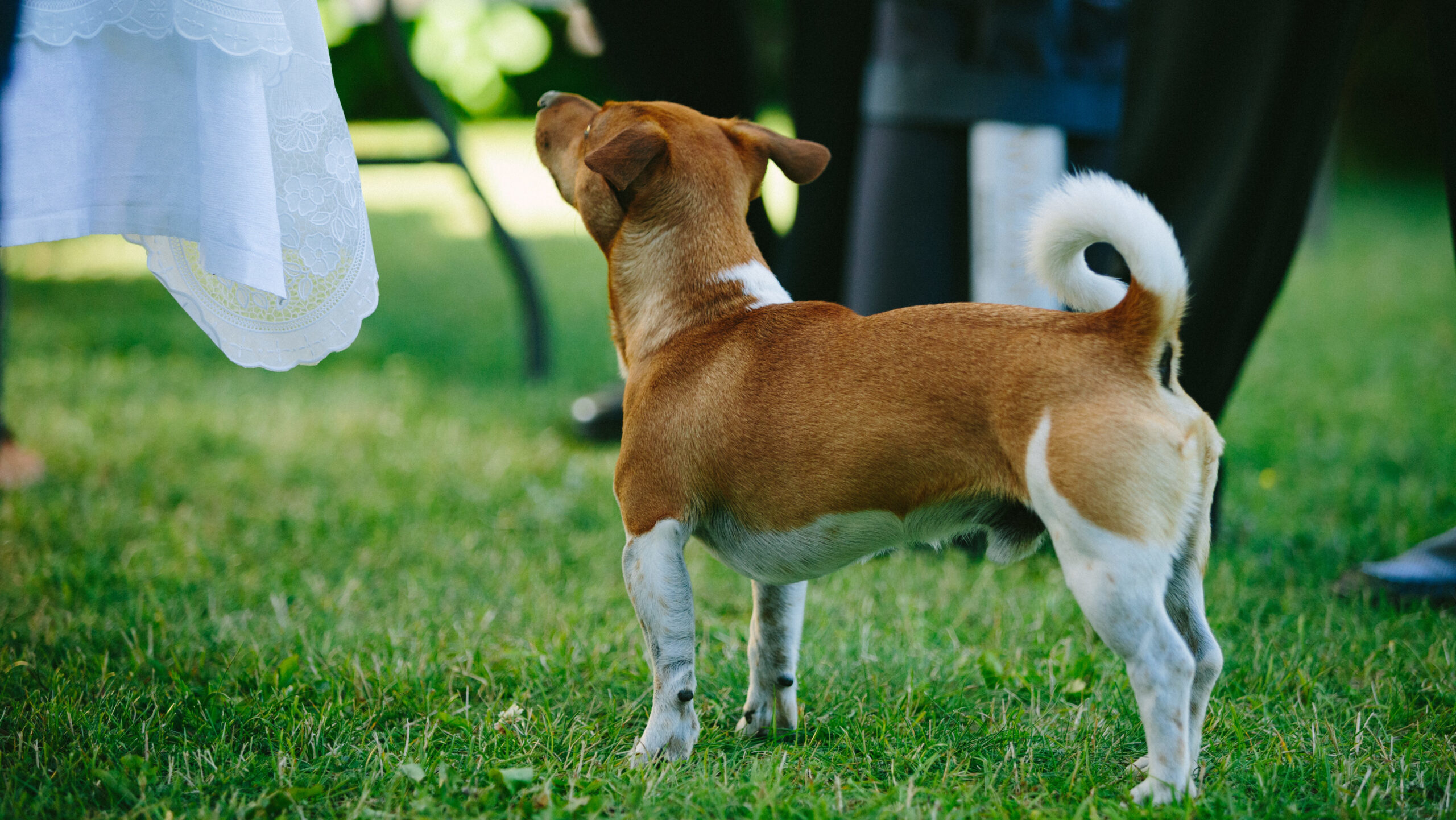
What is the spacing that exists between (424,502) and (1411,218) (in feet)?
31.7

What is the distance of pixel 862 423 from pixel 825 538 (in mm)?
214

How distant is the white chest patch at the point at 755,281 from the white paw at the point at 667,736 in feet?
2.34

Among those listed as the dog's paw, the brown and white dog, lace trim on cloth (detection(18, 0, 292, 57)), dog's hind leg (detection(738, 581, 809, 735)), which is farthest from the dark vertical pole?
lace trim on cloth (detection(18, 0, 292, 57))

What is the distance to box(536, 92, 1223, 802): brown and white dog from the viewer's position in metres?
1.54

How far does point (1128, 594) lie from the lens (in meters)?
1.52

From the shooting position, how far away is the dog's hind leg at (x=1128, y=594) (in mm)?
1521

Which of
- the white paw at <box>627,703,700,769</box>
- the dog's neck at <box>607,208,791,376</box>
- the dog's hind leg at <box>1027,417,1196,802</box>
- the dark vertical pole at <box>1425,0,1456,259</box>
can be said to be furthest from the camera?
the dark vertical pole at <box>1425,0,1456,259</box>

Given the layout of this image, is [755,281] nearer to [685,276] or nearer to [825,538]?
[685,276]

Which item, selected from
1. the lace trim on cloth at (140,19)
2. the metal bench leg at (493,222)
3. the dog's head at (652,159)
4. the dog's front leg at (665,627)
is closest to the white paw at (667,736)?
the dog's front leg at (665,627)

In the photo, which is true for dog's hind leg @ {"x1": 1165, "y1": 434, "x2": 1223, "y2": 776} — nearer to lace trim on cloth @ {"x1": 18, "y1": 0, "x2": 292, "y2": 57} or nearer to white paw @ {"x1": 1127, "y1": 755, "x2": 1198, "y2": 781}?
white paw @ {"x1": 1127, "y1": 755, "x2": 1198, "y2": 781}

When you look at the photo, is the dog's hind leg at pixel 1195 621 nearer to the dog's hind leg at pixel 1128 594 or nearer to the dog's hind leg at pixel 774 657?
the dog's hind leg at pixel 1128 594

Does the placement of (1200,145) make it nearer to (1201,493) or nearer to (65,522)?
(1201,493)

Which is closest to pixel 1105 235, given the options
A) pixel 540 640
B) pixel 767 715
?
pixel 767 715

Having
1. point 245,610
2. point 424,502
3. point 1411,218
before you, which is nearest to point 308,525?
point 424,502
